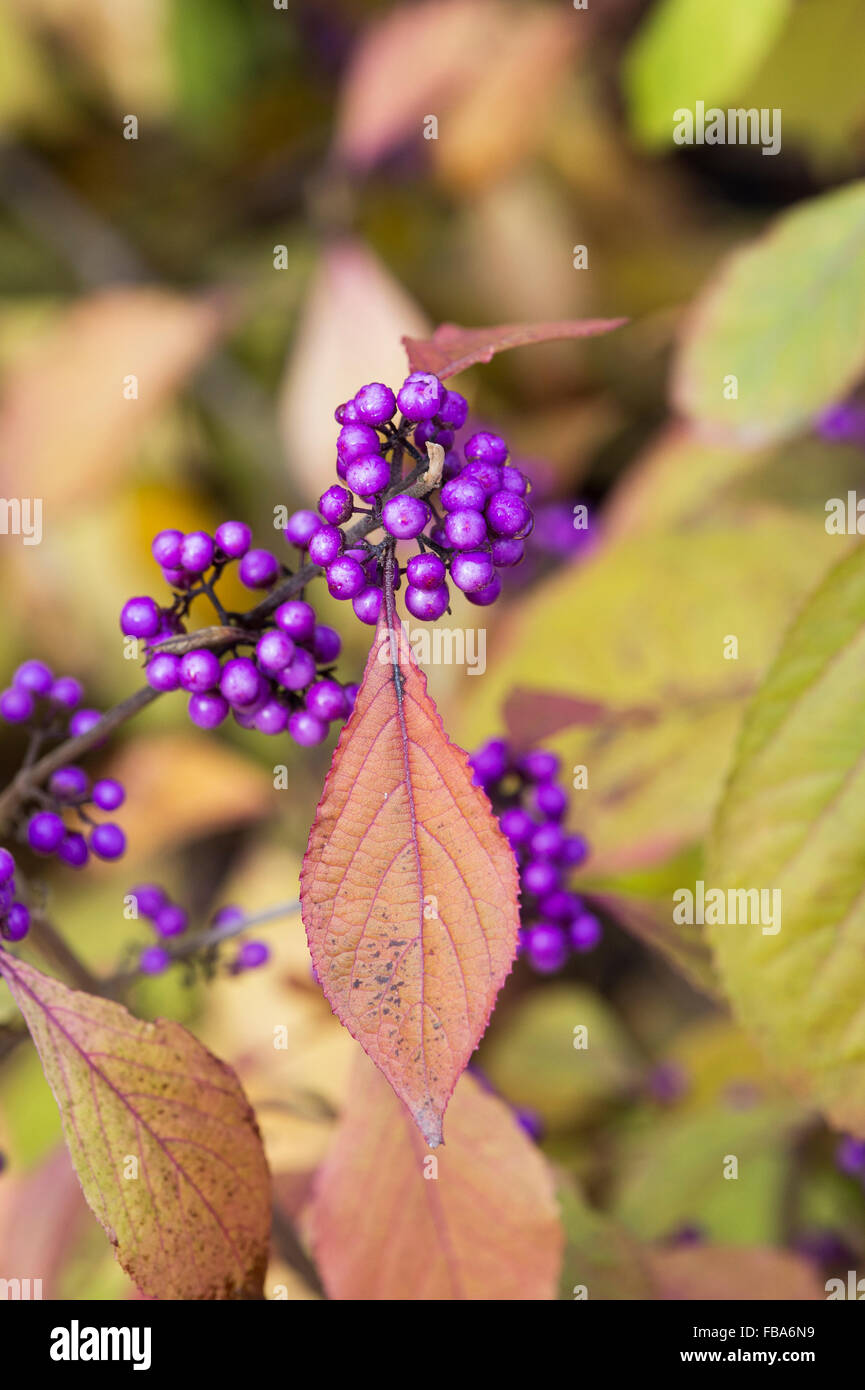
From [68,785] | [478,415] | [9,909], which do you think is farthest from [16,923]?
[478,415]

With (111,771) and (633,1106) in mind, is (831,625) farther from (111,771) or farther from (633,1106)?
(111,771)

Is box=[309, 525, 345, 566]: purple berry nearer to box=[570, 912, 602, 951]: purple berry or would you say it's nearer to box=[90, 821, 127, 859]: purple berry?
box=[90, 821, 127, 859]: purple berry

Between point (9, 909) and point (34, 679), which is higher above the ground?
point (34, 679)

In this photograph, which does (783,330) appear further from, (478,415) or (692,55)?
(478,415)

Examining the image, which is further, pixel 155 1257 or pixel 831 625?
pixel 831 625

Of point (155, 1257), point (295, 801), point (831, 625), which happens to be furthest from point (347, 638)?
point (155, 1257)
